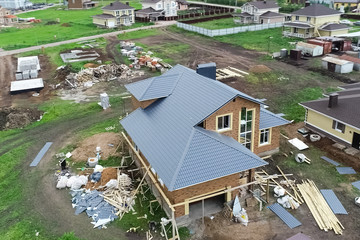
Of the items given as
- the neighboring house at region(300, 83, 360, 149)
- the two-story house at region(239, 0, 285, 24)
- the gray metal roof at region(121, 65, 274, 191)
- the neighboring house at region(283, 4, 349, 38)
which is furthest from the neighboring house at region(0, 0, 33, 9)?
the neighboring house at region(300, 83, 360, 149)

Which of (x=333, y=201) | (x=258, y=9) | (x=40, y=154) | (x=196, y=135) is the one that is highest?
(x=258, y=9)

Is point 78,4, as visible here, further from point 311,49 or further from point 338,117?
point 338,117

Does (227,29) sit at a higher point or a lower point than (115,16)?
lower

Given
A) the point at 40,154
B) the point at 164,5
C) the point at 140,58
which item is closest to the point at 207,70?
the point at 40,154

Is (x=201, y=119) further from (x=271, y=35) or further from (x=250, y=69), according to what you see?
(x=271, y=35)

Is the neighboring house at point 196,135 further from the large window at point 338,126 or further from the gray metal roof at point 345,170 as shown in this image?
the large window at point 338,126

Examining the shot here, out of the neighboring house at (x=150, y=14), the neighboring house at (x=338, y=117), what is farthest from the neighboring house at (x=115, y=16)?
the neighboring house at (x=338, y=117)

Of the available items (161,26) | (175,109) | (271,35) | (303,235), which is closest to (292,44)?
(271,35)
